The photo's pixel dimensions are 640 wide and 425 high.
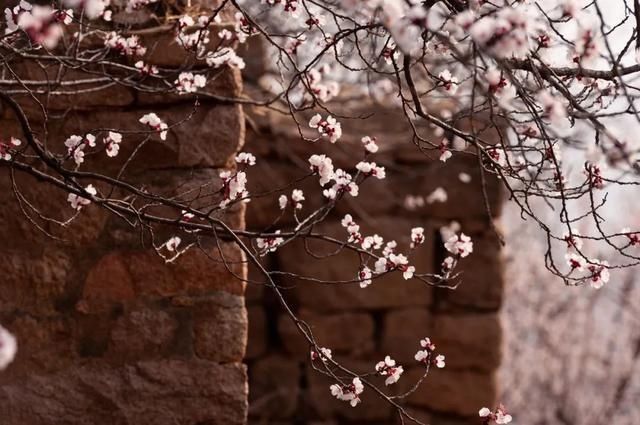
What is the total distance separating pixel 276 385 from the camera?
3936 mm

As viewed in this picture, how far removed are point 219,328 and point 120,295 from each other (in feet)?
0.83

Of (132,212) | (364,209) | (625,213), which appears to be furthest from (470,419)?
(625,213)

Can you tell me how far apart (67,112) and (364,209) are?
194cm

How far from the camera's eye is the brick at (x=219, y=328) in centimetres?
222

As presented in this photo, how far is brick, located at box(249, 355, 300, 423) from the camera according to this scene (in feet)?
12.9

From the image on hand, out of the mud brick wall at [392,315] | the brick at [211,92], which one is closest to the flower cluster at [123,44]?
the brick at [211,92]

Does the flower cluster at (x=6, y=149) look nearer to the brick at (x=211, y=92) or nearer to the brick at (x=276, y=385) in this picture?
the brick at (x=211, y=92)

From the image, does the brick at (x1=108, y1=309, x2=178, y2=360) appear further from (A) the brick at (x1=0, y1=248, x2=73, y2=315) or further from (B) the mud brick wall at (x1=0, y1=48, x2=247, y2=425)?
(A) the brick at (x1=0, y1=248, x2=73, y2=315)

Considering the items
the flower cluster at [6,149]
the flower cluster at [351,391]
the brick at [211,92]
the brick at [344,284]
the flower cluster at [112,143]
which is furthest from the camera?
the brick at [344,284]

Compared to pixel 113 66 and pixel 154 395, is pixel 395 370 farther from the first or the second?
pixel 113 66

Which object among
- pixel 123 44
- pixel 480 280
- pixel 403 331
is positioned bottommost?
pixel 403 331

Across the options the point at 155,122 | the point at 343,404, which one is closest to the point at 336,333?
the point at 343,404

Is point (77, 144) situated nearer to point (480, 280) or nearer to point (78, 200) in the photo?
point (78, 200)

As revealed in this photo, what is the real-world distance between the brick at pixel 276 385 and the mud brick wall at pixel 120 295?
67.1 inches
